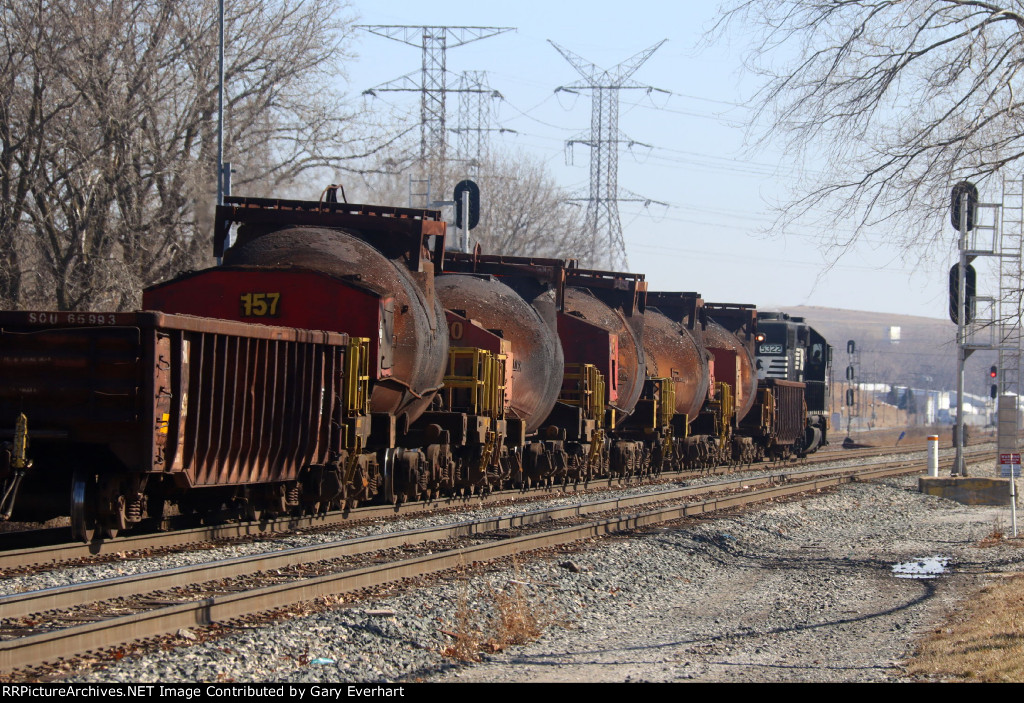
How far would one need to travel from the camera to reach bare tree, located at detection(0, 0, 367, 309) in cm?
2495

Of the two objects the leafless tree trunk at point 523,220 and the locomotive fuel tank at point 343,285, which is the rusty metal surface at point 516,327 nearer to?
the locomotive fuel tank at point 343,285

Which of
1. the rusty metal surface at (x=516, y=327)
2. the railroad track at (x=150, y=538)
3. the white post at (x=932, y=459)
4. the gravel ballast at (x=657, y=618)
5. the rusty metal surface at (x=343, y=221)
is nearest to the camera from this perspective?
the gravel ballast at (x=657, y=618)

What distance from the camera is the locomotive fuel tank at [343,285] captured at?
1319 cm

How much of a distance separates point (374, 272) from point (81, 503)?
16.1 feet

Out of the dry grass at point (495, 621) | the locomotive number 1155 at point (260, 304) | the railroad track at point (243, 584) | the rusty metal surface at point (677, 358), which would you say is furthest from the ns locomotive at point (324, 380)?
the dry grass at point (495, 621)

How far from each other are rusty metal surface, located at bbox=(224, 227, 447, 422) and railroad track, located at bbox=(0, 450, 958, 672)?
1964mm

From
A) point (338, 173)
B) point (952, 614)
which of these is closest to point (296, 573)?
point (952, 614)

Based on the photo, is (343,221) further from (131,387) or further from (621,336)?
(621,336)

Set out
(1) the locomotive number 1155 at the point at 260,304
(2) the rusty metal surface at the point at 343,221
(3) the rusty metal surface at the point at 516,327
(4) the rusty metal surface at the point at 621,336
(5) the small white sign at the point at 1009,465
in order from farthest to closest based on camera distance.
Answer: (4) the rusty metal surface at the point at 621,336, (5) the small white sign at the point at 1009,465, (3) the rusty metal surface at the point at 516,327, (2) the rusty metal surface at the point at 343,221, (1) the locomotive number 1155 at the point at 260,304

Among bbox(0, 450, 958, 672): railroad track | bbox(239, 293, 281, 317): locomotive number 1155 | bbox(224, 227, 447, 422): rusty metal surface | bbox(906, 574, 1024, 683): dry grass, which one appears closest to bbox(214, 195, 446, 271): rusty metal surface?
bbox(224, 227, 447, 422): rusty metal surface

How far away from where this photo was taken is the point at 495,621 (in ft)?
29.0

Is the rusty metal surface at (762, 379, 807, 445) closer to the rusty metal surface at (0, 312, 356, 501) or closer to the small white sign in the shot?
the small white sign

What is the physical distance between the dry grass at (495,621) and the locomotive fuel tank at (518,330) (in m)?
7.54

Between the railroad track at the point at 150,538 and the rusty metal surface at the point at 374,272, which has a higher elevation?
the rusty metal surface at the point at 374,272
